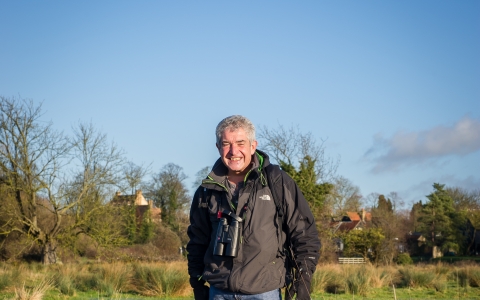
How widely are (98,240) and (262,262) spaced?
79.6 feet

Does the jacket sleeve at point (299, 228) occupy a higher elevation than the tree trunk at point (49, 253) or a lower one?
lower

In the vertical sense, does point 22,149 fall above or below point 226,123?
above

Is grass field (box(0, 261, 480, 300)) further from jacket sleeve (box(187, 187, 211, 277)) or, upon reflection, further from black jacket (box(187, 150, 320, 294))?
black jacket (box(187, 150, 320, 294))

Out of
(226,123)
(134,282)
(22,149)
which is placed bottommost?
(134,282)

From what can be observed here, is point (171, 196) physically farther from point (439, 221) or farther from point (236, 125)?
point (236, 125)

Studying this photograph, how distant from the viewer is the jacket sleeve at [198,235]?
140 inches

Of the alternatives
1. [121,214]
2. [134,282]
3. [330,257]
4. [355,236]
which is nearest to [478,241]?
[355,236]

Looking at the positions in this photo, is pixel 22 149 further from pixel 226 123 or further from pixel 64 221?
pixel 226 123

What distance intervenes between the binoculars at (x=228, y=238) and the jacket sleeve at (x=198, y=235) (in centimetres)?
28

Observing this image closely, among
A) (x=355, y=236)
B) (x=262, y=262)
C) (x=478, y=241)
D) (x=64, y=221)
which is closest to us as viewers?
(x=262, y=262)

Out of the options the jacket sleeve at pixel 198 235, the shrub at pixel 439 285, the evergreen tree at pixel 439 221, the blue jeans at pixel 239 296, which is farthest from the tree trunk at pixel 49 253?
the evergreen tree at pixel 439 221

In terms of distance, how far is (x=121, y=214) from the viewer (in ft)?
92.8

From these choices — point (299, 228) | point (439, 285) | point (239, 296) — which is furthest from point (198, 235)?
point (439, 285)

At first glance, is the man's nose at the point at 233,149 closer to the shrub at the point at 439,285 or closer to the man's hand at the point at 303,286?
the man's hand at the point at 303,286
